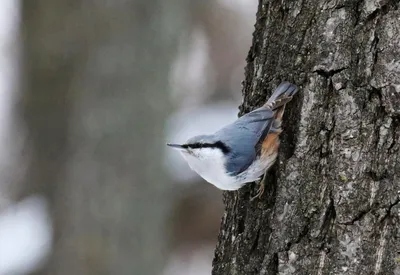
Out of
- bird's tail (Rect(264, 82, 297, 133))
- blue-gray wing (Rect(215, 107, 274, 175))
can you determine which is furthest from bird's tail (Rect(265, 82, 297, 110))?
blue-gray wing (Rect(215, 107, 274, 175))

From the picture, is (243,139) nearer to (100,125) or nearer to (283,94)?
(283,94)

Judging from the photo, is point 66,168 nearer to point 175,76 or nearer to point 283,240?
point 175,76

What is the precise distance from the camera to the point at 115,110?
11.2 feet

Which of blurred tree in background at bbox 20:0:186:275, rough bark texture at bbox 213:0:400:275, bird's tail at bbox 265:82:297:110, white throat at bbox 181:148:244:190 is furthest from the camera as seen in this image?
blurred tree in background at bbox 20:0:186:275

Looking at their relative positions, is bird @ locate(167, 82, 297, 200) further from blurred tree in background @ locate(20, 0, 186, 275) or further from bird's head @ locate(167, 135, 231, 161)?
→ blurred tree in background @ locate(20, 0, 186, 275)

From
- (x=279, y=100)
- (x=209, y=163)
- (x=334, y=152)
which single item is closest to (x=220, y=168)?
(x=209, y=163)

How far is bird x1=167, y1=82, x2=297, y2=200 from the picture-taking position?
5.34 ft

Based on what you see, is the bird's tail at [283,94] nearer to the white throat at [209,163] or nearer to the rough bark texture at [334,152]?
the rough bark texture at [334,152]

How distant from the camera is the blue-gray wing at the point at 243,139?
1.73 meters

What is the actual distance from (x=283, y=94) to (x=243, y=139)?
0.94 feet

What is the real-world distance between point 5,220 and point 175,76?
186 centimetres

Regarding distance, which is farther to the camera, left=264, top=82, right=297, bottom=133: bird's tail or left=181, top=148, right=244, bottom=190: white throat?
left=181, top=148, right=244, bottom=190: white throat

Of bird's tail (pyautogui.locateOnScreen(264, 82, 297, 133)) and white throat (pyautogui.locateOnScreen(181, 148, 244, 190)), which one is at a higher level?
bird's tail (pyautogui.locateOnScreen(264, 82, 297, 133))

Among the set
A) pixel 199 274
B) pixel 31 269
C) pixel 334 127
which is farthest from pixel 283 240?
pixel 199 274
